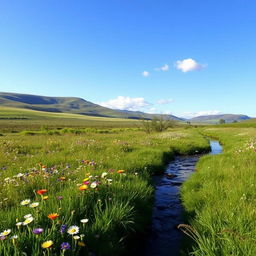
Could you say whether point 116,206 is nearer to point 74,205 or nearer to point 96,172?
point 74,205

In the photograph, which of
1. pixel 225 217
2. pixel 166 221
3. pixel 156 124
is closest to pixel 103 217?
pixel 225 217

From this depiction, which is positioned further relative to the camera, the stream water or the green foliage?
the green foliage

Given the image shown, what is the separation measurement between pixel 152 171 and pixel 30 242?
8349 millimetres

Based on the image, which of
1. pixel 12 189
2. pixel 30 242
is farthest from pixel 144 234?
pixel 12 189

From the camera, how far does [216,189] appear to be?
6.01m

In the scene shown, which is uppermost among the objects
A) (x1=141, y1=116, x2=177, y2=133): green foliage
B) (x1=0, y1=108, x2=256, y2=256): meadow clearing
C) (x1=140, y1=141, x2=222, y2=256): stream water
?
(x1=141, y1=116, x2=177, y2=133): green foliage

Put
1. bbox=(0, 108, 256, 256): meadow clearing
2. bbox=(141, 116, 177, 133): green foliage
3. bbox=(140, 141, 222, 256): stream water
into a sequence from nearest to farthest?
1. bbox=(0, 108, 256, 256): meadow clearing
2. bbox=(140, 141, 222, 256): stream water
3. bbox=(141, 116, 177, 133): green foliage

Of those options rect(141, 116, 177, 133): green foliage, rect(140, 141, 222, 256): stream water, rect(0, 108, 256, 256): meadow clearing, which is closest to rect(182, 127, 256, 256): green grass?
rect(0, 108, 256, 256): meadow clearing

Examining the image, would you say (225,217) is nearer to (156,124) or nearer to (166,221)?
(166,221)

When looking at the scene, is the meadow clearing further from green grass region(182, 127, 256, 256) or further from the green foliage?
the green foliage

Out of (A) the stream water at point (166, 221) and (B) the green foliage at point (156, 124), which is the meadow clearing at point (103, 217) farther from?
(B) the green foliage at point (156, 124)

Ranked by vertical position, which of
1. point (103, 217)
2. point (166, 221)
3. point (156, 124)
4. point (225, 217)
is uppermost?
point (156, 124)

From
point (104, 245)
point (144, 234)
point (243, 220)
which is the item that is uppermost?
point (243, 220)

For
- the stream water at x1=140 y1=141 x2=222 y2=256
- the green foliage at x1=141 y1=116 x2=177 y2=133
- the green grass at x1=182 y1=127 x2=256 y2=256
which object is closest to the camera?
the green grass at x1=182 y1=127 x2=256 y2=256
